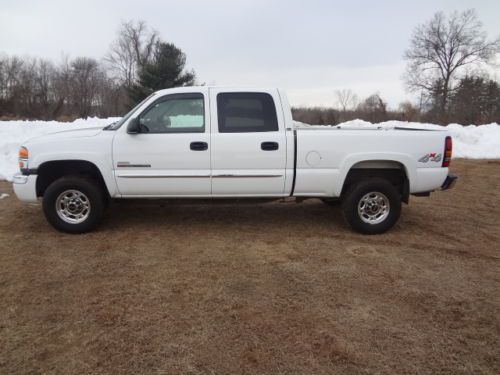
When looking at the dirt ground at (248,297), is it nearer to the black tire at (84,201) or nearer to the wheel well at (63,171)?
the black tire at (84,201)

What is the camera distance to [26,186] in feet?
16.9

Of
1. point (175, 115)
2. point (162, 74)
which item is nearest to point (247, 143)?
point (175, 115)

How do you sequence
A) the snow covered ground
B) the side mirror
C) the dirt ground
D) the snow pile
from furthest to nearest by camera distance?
1. the snow covered ground
2. the snow pile
3. the side mirror
4. the dirt ground

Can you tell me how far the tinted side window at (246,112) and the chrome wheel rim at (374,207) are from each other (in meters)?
1.59

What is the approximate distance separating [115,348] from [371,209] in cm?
382

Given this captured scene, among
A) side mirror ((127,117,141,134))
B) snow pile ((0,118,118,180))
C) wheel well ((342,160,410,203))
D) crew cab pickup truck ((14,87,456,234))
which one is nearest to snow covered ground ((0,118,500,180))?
snow pile ((0,118,118,180))

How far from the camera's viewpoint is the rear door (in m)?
5.09

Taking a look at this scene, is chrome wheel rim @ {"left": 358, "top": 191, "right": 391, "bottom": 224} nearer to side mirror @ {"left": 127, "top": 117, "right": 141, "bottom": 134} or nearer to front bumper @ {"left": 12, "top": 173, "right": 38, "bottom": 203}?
side mirror @ {"left": 127, "top": 117, "right": 141, "bottom": 134}

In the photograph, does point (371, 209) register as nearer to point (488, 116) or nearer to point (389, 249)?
point (389, 249)

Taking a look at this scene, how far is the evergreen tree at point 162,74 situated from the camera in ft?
103

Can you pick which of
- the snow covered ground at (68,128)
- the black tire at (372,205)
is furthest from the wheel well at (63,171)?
the snow covered ground at (68,128)

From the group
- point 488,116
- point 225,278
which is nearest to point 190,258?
point 225,278

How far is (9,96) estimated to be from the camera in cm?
4016

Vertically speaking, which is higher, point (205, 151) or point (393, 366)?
point (205, 151)
